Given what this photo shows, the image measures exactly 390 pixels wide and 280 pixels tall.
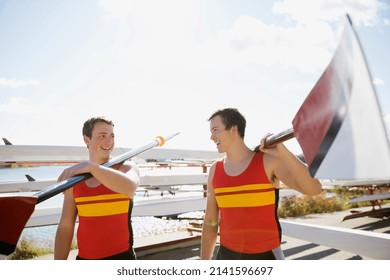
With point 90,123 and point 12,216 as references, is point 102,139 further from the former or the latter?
point 12,216

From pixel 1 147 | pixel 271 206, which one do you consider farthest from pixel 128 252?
pixel 1 147

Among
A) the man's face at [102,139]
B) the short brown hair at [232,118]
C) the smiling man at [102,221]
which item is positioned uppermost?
the short brown hair at [232,118]

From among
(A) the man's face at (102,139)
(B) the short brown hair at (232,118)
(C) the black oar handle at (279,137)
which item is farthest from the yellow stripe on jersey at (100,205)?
(C) the black oar handle at (279,137)

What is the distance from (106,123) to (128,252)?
786 mm

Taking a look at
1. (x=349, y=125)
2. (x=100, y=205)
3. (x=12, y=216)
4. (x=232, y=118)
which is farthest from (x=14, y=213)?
(x=349, y=125)

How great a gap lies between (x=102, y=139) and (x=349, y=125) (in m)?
1.36

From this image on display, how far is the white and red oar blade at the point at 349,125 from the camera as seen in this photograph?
91cm

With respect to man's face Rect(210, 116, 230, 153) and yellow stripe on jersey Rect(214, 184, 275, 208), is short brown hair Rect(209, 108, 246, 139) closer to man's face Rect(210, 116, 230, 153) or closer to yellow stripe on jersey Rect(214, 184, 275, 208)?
man's face Rect(210, 116, 230, 153)

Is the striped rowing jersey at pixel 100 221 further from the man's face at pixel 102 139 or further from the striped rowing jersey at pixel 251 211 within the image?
the striped rowing jersey at pixel 251 211

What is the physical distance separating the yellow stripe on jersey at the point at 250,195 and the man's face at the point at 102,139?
79 cm

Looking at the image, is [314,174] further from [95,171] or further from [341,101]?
[95,171]

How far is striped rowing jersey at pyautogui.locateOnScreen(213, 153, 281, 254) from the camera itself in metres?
1.52

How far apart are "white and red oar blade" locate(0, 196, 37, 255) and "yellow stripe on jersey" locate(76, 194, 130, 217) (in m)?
0.34

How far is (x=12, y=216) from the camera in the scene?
1.29 m
